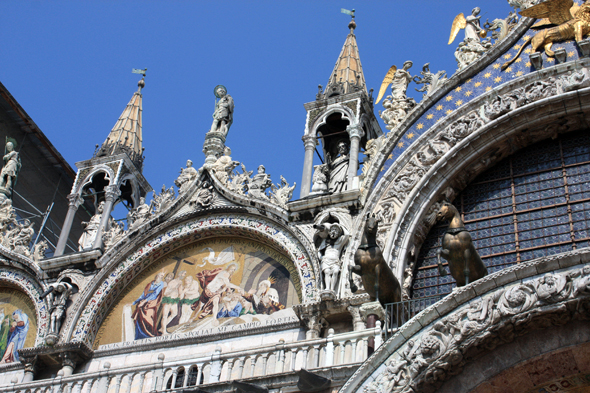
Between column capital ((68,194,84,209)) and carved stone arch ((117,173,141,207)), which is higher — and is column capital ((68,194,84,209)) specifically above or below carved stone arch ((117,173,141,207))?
below

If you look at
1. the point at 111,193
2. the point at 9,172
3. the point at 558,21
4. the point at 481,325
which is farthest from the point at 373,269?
the point at 9,172

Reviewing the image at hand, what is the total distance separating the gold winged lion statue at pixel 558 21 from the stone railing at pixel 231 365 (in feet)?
22.3

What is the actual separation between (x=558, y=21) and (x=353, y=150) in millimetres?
4526

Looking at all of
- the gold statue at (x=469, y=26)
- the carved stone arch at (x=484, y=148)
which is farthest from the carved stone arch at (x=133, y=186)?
the gold statue at (x=469, y=26)

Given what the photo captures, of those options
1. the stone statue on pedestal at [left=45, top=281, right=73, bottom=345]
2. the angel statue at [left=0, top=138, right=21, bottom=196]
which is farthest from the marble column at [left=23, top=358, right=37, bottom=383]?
the angel statue at [left=0, top=138, right=21, bottom=196]

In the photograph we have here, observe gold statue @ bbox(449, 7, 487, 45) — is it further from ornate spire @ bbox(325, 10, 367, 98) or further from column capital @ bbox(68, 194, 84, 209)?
column capital @ bbox(68, 194, 84, 209)

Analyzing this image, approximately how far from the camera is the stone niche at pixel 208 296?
14.2 m

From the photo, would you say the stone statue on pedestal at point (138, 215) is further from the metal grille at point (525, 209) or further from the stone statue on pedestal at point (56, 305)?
the metal grille at point (525, 209)

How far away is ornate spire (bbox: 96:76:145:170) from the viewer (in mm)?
18328

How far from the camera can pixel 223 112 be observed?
17562 mm

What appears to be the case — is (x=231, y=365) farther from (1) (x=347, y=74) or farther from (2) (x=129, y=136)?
(2) (x=129, y=136)

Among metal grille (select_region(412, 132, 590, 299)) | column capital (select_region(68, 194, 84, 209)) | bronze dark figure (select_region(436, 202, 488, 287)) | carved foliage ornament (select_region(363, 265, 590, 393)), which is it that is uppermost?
column capital (select_region(68, 194, 84, 209))

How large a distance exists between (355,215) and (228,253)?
112 inches

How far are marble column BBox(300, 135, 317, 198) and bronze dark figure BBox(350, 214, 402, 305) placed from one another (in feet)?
12.3
